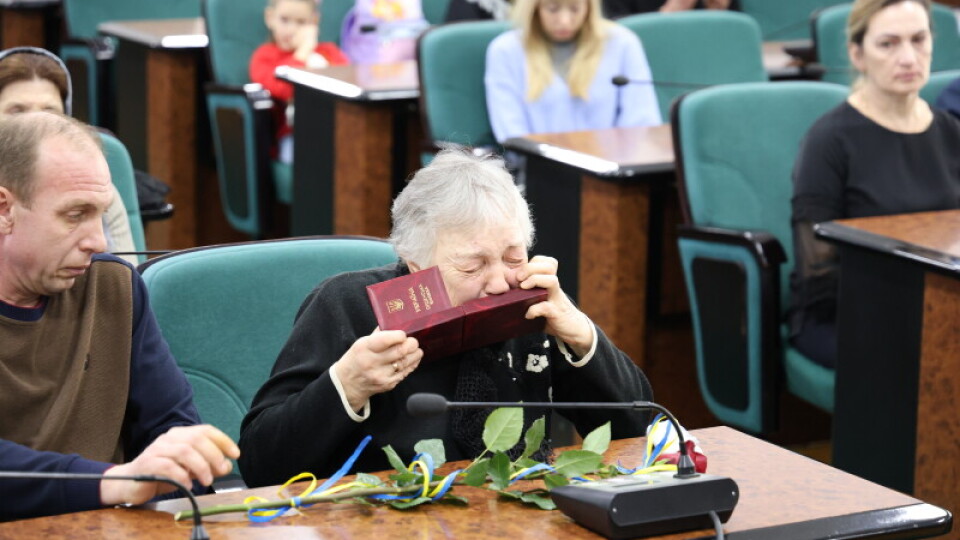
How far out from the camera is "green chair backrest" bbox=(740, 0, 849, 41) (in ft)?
18.6

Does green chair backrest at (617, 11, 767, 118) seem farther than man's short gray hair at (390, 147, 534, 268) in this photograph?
Yes

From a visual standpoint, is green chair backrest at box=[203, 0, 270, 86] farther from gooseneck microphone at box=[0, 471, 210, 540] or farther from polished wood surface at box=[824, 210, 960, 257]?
gooseneck microphone at box=[0, 471, 210, 540]

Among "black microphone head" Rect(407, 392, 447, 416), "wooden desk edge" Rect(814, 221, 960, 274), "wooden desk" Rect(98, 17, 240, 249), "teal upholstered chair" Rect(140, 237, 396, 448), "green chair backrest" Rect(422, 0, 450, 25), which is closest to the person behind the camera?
"black microphone head" Rect(407, 392, 447, 416)

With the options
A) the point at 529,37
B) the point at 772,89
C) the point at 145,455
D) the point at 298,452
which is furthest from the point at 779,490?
the point at 529,37

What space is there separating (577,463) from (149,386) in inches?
23.6

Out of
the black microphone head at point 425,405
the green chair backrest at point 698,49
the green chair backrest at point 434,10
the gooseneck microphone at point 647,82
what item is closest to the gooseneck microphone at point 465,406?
the black microphone head at point 425,405

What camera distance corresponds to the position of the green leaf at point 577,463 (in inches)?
65.8

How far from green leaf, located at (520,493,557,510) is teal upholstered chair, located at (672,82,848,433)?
5.25 feet

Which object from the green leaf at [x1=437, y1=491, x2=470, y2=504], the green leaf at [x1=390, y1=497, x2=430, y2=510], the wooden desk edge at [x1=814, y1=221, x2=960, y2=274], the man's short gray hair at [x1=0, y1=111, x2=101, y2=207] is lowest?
the wooden desk edge at [x1=814, y1=221, x2=960, y2=274]

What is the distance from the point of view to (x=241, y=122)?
4750 mm

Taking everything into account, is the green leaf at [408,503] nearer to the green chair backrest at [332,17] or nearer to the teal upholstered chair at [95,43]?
the green chair backrest at [332,17]

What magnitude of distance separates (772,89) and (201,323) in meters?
1.76

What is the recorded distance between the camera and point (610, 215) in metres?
3.49

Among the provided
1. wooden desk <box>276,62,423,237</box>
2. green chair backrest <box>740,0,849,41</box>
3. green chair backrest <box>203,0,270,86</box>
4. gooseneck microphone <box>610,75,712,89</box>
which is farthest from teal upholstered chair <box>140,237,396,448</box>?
green chair backrest <box>740,0,849,41</box>
